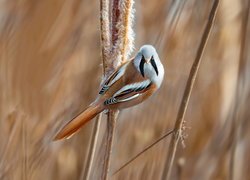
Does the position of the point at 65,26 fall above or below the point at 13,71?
above

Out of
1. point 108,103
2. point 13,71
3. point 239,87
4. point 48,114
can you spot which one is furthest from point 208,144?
point 108,103

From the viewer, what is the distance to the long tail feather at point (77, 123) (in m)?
0.53

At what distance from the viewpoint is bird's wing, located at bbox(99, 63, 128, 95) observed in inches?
22.0

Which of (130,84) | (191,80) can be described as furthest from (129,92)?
(191,80)

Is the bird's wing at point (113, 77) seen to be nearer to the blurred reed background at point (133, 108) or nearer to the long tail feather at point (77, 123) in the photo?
the long tail feather at point (77, 123)

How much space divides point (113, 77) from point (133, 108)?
68 centimetres

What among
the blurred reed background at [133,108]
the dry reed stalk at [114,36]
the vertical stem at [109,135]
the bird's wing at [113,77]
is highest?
the blurred reed background at [133,108]

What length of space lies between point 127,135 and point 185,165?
21 centimetres

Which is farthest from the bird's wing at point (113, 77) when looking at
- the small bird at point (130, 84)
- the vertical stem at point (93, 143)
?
the vertical stem at point (93, 143)

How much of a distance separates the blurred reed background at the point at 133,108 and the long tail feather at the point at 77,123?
0.49 m

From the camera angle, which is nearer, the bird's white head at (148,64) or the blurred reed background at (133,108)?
the bird's white head at (148,64)

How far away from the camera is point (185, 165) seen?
138 cm

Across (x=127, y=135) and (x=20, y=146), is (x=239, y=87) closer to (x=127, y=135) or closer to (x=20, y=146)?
(x=127, y=135)

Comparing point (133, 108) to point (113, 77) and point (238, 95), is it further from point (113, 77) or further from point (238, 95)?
point (113, 77)
